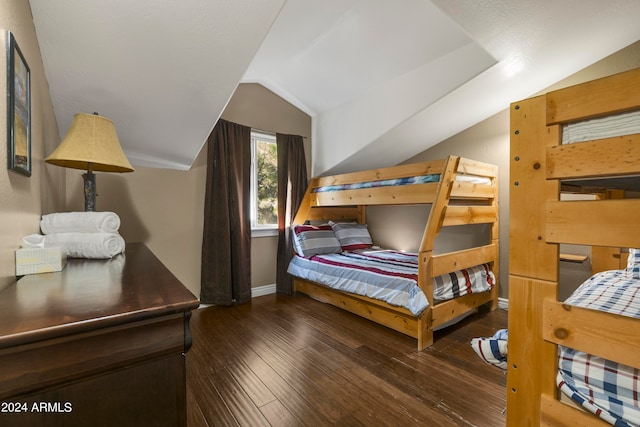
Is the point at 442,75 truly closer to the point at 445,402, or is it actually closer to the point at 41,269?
the point at 445,402

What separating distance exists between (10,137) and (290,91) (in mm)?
2757

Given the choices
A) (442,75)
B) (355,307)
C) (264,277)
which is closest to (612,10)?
(442,75)

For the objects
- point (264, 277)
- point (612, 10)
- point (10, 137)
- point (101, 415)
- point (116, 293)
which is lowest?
point (264, 277)

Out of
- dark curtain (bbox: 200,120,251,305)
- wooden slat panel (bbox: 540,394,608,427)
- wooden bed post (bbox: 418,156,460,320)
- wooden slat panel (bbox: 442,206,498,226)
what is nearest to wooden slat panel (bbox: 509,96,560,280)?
wooden slat panel (bbox: 540,394,608,427)

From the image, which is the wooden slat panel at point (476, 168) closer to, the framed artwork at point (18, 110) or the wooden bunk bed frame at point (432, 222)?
the wooden bunk bed frame at point (432, 222)

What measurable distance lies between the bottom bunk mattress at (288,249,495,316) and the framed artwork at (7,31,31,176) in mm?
2122

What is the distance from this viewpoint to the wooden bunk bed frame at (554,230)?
28.4 inches

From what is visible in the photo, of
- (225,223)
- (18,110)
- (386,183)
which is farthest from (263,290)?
(18,110)

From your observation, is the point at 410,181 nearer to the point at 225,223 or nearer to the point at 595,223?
the point at 595,223

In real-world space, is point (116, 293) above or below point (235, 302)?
above

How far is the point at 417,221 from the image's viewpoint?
3395 millimetres

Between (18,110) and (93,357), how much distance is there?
97 centimetres

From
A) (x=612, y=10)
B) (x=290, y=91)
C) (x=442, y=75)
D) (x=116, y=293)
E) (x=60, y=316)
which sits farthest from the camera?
(x=290, y=91)

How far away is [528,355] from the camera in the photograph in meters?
0.90
